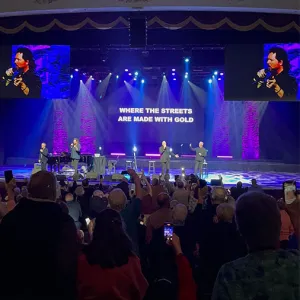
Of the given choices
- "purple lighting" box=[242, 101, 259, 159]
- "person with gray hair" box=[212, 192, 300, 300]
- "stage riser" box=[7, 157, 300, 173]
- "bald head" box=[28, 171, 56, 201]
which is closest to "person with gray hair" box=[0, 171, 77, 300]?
"bald head" box=[28, 171, 56, 201]

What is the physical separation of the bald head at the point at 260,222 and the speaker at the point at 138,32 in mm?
7369

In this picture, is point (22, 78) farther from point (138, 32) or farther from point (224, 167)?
point (224, 167)

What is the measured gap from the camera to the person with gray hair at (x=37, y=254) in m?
2.00

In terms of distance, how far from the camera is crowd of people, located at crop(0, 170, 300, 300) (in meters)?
1.51

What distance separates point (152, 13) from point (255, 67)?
323 cm

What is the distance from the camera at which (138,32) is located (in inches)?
337

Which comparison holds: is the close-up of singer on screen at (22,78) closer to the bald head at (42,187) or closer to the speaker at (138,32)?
the speaker at (138,32)

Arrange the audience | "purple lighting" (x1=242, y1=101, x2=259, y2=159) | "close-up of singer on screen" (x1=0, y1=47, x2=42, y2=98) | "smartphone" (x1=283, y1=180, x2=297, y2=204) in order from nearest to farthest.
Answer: "smartphone" (x1=283, y1=180, x2=297, y2=204) → the audience → "close-up of singer on screen" (x1=0, y1=47, x2=42, y2=98) → "purple lighting" (x1=242, y1=101, x2=259, y2=159)

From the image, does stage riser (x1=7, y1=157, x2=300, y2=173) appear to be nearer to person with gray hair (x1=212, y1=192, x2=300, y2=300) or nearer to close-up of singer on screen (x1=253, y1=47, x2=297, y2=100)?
close-up of singer on screen (x1=253, y1=47, x2=297, y2=100)

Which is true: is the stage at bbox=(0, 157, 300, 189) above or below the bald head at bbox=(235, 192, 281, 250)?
below

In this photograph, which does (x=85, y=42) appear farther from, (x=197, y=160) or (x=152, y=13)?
(x=197, y=160)

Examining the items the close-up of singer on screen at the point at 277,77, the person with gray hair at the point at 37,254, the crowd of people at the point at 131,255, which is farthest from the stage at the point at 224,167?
the person with gray hair at the point at 37,254

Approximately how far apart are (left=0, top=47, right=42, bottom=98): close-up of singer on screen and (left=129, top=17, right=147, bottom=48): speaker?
3027 mm

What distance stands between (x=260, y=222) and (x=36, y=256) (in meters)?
1.21
